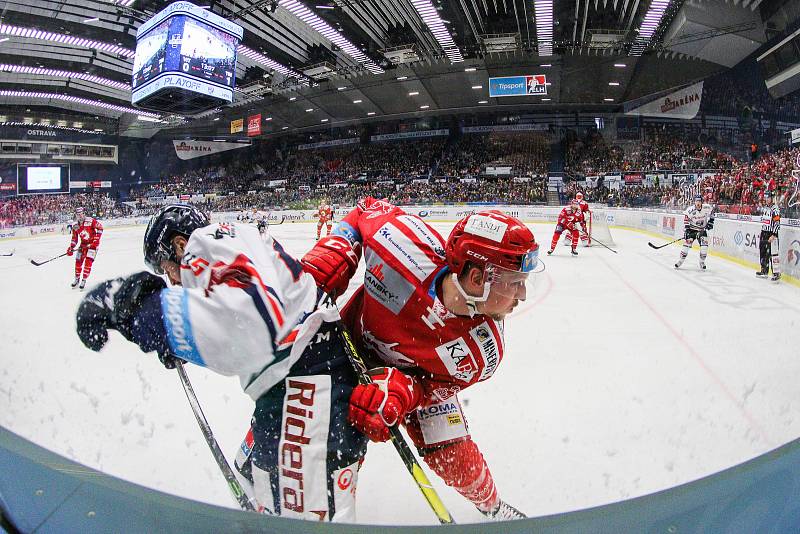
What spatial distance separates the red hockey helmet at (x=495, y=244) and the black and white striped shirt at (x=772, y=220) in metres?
6.74

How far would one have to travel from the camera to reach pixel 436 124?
19.8 metres

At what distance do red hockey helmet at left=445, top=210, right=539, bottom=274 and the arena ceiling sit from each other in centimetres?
426

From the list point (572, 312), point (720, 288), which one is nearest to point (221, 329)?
point (572, 312)

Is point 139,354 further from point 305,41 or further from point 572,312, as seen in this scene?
point 305,41

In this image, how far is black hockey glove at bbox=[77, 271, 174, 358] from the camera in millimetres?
698

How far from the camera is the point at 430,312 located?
3.95 ft

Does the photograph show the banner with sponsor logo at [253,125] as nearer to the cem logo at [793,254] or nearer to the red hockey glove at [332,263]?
the red hockey glove at [332,263]

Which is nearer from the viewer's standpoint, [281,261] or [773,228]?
[281,261]

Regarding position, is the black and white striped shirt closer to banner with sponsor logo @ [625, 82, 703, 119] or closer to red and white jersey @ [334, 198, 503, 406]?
banner with sponsor logo @ [625, 82, 703, 119]

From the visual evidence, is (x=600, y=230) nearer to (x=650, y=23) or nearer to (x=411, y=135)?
(x=650, y=23)

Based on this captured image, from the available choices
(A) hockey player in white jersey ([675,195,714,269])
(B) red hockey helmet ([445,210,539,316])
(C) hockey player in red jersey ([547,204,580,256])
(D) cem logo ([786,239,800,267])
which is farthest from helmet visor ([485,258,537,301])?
(C) hockey player in red jersey ([547,204,580,256])

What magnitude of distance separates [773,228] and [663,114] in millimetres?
12909

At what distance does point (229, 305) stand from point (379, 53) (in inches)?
516

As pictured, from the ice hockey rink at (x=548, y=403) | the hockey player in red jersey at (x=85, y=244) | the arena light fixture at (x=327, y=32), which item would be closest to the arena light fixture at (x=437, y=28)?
the arena light fixture at (x=327, y=32)
